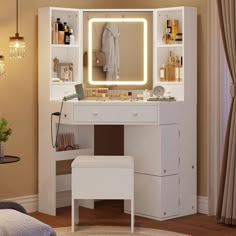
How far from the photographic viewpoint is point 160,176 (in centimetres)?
520

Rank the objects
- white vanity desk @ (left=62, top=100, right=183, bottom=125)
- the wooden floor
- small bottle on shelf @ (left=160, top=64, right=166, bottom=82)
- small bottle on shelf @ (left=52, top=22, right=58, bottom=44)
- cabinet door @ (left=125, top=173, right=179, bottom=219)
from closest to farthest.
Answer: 1. the wooden floor
2. white vanity desk @ (left=62, top=100, right=183, bottom=125)
3. cabinet door @ (left=125, top=173, right=179, bottom=219)
4. small bottle on shelf @ (left=52, top=22, right=58, bottom=44)
5. small bottle on shelf @ (left=160, top=64, right=166, bottom=82)

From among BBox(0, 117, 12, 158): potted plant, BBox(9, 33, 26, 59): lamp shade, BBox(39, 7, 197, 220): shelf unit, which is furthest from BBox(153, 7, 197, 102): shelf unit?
BBox(0, 117, 12, 158): potted plant

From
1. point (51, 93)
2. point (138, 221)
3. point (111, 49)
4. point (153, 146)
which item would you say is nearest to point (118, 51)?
point (111, 49)

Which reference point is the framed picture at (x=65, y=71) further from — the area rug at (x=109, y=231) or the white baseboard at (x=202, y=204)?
the white baseboard at (x=202, y=204)

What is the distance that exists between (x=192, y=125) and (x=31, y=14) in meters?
1.70

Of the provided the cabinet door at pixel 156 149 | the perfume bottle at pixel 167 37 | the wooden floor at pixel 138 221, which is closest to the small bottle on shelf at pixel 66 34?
the perfume bottle at pixel 167 37

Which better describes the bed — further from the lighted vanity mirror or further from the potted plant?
the lighted vanity mirror

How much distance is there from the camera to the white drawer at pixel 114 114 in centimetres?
511

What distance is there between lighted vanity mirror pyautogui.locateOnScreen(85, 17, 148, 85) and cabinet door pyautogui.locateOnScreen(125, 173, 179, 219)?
0.93 m

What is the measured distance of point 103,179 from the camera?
4.82 m

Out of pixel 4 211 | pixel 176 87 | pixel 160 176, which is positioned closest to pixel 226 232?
pixel 160 176

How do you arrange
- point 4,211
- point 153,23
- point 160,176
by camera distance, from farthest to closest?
point 153,23, point 160,176, point 4,211

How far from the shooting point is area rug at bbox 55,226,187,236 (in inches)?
189

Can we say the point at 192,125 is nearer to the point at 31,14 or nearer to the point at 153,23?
the point at 153,23
